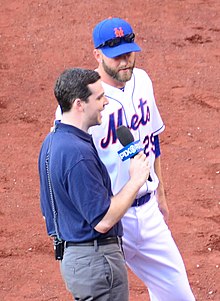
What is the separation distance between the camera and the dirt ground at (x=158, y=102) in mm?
6977

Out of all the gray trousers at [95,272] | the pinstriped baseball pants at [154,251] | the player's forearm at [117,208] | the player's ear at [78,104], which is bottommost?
the pinstriped baseball pants at [154,251]

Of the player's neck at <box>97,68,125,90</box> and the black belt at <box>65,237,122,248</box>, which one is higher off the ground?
the player's neck at <box>97,68,125,90</box>

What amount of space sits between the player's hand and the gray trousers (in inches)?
16.4

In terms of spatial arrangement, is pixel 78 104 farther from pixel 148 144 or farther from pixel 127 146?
pixel 148 144

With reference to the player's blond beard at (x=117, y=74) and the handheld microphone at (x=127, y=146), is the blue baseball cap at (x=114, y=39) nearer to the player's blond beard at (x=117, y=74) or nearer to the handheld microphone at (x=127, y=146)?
the player's blond beard at (x=117, y=74)

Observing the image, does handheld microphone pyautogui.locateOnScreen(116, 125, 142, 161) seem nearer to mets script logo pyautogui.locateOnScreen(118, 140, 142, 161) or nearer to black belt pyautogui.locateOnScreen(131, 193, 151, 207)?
mets script logo pyautogui.locateOnScreen(118, 140, 142, 161)

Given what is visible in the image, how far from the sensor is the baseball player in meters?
5.24

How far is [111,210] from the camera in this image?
14.5 feet

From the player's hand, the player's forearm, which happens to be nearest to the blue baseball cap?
the player's hand

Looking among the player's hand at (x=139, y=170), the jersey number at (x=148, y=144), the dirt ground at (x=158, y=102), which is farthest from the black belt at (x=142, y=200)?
the dirt ground at (x=158, y=102)

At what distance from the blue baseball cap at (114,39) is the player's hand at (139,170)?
936 mm

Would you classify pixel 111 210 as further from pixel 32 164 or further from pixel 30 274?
pixel 32 164

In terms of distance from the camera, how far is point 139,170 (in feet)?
14.7

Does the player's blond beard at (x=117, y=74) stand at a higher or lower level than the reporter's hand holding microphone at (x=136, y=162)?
higher
